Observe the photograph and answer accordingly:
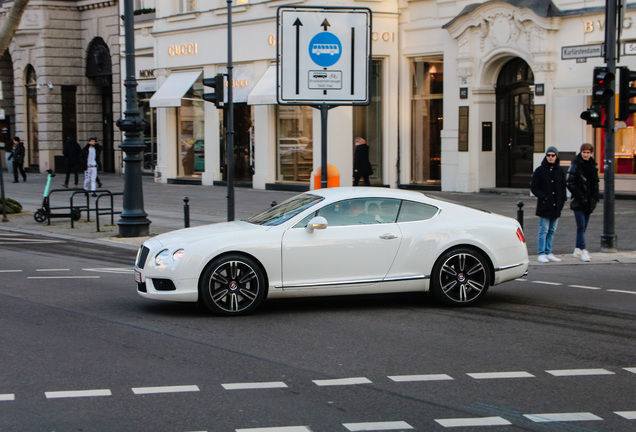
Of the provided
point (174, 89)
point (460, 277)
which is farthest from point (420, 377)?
point (174, 89)

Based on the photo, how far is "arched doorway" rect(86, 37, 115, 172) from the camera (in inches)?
1581

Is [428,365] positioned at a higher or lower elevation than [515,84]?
lower

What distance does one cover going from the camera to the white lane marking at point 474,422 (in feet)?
19.7

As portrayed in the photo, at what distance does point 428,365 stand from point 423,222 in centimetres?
301

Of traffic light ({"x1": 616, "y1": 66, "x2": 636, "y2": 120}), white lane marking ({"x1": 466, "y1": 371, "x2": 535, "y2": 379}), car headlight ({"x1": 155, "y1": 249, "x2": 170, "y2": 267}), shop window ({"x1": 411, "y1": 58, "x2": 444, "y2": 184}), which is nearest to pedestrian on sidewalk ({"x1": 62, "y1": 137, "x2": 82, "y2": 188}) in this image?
shop window ({"x1": 411, "y1": 58, "x2": 444, "y2": 184})

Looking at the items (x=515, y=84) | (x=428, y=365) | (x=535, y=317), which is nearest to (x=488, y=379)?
(x=428, y=365)

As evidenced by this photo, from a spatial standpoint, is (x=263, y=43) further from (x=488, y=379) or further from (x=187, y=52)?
(x=488, y=379)

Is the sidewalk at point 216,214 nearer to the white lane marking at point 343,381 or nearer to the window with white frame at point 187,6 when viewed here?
the white lane marking at point 343,381

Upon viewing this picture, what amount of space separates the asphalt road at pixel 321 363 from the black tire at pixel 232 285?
7.3 inches

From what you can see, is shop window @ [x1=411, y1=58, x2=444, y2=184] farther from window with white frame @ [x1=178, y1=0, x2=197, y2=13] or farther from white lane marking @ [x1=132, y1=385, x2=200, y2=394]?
white lane marking @ [x1=132, y1=385, x2=200, y2=394]

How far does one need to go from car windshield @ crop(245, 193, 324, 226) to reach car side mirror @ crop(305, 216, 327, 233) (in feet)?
1.13

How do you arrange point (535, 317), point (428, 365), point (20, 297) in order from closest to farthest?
point (428, 365) → point (535, 317) → point (20, 297)

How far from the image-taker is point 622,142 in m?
23.9

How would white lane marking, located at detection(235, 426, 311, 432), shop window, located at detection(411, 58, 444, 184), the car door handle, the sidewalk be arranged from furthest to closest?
shop window, located at detection(411, 58, 444, 184), the sidewalk, the car door handle, white lane marking, located at detection(235, 426, 311, 432)
